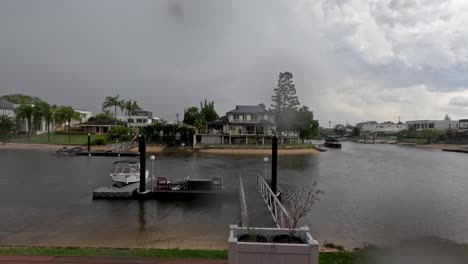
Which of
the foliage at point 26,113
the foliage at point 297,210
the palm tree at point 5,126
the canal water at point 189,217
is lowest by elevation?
the canal water at point 189,217

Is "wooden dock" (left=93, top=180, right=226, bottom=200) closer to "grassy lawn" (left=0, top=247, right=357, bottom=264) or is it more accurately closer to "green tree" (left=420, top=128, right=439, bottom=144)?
"grassy lawn" (left=0, top=247, right=357, bottom=264)

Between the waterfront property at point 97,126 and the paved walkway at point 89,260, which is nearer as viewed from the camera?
the paved walkway at point 89,260

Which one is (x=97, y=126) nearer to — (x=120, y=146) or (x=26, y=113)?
(x=26, y=113)

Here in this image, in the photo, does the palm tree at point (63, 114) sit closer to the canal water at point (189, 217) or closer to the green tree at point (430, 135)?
the canal water at point (189, 217)

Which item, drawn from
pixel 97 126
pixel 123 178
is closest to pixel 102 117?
pixel 97 126

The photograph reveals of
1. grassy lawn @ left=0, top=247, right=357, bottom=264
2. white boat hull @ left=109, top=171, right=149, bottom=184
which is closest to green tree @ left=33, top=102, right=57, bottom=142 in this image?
white boat hull @ left=109, top=171, right=149, bottom=184

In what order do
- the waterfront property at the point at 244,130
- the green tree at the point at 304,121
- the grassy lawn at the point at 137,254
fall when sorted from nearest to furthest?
the grassy lawn at the point at 137,254, the waterfront property at the point at 244,130, the green tree at the point at 304,121

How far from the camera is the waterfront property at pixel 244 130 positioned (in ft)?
230

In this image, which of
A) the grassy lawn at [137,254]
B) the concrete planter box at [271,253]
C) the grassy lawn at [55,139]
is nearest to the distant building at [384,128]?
the grassy lawn at [55,139]

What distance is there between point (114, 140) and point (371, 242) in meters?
65.3

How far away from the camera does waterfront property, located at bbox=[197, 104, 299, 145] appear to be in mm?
70188

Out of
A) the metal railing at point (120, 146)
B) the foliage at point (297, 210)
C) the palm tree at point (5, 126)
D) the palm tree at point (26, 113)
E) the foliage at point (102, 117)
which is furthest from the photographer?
the foliage at point (102, 117)

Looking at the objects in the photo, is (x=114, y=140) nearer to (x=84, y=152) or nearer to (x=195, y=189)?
(x=84, y=152)

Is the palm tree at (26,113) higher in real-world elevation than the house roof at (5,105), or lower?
lower
